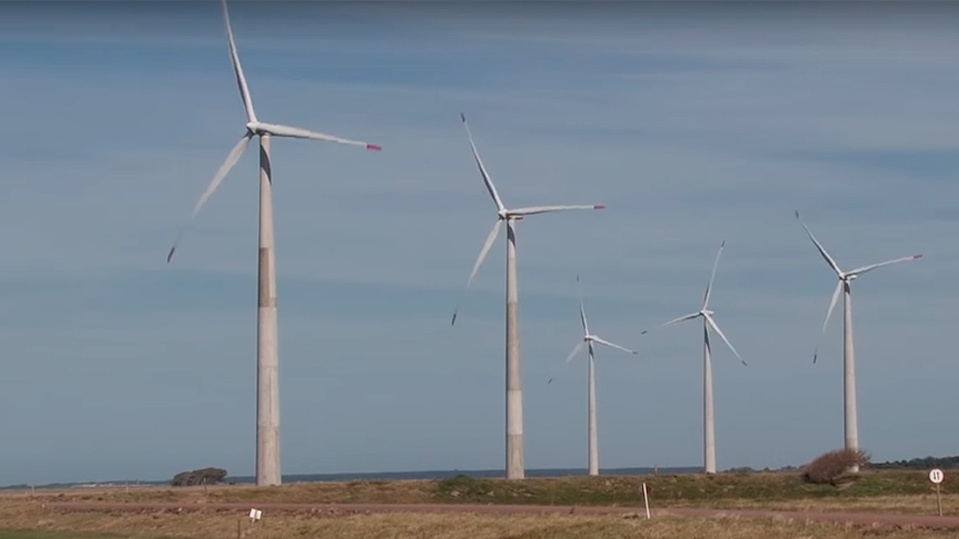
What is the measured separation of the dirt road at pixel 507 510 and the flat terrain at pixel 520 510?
0.07 m

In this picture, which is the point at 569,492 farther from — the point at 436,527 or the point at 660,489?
the point at 436,527

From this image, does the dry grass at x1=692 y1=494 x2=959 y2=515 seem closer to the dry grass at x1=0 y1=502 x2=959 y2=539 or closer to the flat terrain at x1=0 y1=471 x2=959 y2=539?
the flat terrain at x1=0 y1=471 x2=959 y2=539

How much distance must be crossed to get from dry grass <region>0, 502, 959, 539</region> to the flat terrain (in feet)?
0.16

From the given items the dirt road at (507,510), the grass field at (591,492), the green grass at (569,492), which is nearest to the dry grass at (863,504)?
the grass field at (591,492)

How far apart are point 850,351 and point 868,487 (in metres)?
23.5

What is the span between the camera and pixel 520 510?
2564 inches

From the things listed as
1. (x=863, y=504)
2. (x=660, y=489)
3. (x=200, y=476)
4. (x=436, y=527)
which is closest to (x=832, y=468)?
(x=660, y=489)

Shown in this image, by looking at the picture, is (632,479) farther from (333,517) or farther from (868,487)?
(333,517)

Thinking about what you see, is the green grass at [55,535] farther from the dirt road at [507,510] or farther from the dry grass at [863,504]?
the dry grass at [863,504]

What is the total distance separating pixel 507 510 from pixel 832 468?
3651cm

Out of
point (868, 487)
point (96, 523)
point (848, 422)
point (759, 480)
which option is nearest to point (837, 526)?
point (96, 523)

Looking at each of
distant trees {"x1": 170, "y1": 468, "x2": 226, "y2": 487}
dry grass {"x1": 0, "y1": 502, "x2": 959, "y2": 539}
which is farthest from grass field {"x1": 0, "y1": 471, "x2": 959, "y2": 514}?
distant trees {"x1": 170, "y1": 468, "x2": 226, "y2": 487}

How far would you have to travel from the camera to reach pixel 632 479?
3757 inches

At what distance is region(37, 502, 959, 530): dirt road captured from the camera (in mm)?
52872
